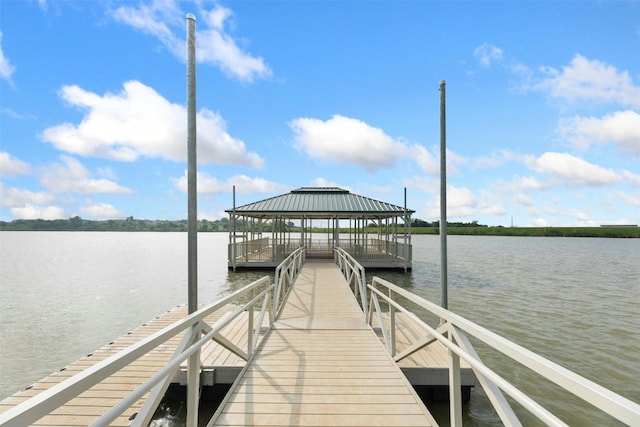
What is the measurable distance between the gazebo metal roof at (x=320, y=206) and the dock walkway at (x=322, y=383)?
1214cm

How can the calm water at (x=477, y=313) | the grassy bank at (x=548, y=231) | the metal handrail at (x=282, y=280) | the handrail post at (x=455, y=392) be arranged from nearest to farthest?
1. the handrail post at (x=455, y=392)
2. the calm water at (x=477, y=313)
3. the metal handrail at (x=282, y=280)
4. the grassy bank at (x=548, y=231)

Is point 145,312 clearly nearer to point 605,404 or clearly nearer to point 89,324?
point 89,324

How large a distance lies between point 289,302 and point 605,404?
6861 millimetres

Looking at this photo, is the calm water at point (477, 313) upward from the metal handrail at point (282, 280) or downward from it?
downward

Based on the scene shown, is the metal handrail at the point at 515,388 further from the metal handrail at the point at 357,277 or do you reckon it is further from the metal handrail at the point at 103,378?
the metal handrail at the point at 357,277

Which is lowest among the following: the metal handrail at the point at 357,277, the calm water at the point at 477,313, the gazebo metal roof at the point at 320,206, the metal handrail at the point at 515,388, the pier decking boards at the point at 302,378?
A: the calm water at the point at 477,313

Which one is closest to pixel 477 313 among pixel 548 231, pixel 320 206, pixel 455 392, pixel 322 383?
pixel 322 383

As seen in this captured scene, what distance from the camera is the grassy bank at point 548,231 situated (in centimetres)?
7336

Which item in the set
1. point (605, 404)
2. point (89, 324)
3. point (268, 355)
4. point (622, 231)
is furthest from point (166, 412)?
point (622, 231)

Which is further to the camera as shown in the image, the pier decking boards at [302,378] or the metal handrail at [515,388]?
the pier decking boards at [302,378]

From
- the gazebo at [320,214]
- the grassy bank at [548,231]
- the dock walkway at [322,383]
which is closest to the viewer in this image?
the dock walkway at [322,383]

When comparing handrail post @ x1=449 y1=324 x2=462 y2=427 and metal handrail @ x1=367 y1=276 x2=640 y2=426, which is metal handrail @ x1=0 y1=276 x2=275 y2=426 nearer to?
metal handrail @ x1=367 y1=276 x2=640 y2=426

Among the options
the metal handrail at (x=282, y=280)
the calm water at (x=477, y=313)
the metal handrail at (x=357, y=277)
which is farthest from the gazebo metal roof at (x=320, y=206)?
the metal handrail at (x=282, y=280)

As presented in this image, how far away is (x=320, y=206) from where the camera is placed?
61.3ft
